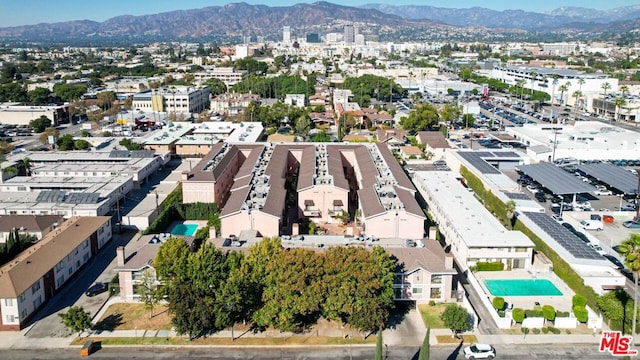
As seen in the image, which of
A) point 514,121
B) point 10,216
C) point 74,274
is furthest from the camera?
point 514,121

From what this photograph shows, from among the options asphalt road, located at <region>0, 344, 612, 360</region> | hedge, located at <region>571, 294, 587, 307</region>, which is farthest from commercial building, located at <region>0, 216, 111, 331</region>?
hedge, located at <region>571, 294, 587, 307</region>

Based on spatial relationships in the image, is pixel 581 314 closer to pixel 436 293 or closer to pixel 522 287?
pixel 522 287

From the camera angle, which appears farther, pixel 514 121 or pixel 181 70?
pixel 181 70

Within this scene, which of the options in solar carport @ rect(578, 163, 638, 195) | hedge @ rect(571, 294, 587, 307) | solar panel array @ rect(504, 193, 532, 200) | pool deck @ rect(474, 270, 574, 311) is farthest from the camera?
solar carport @ rect(578, 163, 638, 195)

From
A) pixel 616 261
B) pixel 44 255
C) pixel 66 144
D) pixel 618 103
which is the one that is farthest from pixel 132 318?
pixel 618 103

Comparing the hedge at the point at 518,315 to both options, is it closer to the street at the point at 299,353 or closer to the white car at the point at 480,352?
the street at the point at 299,353

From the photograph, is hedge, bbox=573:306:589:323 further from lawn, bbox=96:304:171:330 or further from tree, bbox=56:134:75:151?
tree, bbox=56:134:75:151

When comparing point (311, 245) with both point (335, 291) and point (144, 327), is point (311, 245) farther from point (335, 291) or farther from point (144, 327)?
point (144, 327)

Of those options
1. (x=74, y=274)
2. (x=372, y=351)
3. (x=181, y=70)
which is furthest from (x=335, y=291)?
(x=181, y=70)
